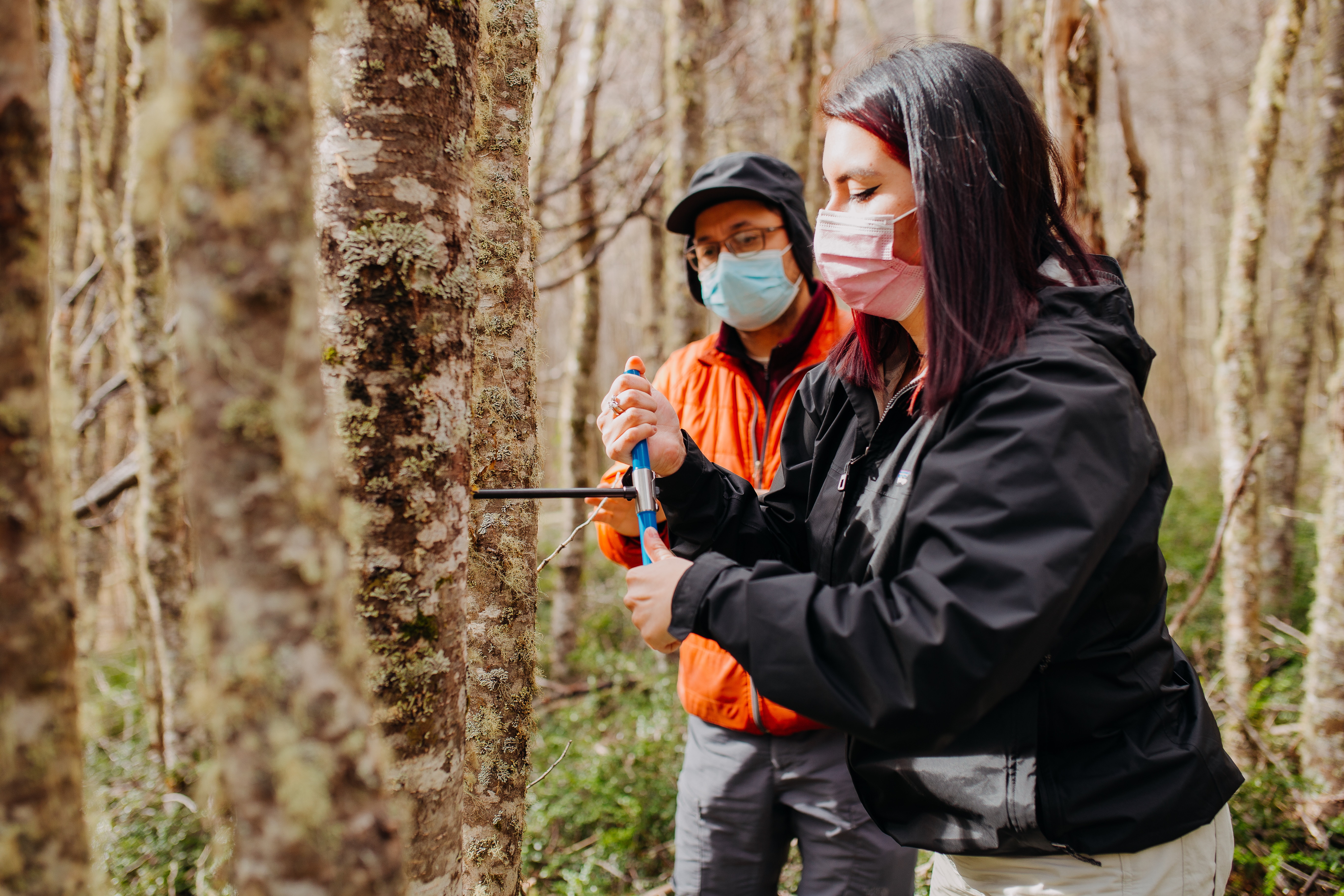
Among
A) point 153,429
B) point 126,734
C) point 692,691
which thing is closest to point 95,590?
point 126,734

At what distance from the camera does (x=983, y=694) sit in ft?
3.54

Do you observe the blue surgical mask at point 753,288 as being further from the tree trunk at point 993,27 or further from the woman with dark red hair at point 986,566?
the tree trunk at point 993,27

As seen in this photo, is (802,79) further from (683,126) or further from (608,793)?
(608,793)

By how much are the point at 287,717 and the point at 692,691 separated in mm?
1556

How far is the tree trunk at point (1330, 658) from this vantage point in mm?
3160

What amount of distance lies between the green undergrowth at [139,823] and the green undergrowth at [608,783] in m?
1.32

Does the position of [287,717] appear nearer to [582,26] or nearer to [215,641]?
[215,641]

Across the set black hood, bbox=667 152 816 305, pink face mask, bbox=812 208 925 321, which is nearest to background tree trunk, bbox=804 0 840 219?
black hood, bbox=667 152 816 305

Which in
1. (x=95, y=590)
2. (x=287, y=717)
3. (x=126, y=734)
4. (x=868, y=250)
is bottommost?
(x=126, y=734)

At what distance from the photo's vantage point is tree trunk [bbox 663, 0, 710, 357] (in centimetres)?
444

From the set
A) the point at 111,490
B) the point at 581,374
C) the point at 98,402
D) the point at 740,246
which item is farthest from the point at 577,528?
the point at 581,374

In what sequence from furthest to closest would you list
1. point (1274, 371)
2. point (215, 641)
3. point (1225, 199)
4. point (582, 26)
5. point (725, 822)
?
Answer: point (1225, 199), point (582, 26), point (1274, 371), point (725, 822), point (215, 641)

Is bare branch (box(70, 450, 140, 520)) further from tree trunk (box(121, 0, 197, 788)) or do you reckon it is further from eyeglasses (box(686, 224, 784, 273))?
eyeglasses (box(686, 224, 784, 273))

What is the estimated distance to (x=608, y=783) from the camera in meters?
3.82
